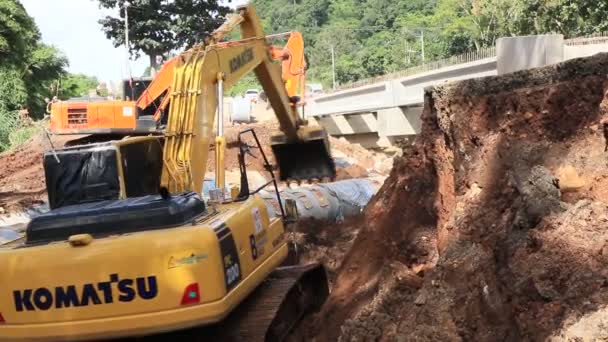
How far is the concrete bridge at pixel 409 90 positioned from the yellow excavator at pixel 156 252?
269 cm

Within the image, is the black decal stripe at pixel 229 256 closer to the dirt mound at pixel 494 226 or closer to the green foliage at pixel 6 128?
the dirt mound at pixel 494 226

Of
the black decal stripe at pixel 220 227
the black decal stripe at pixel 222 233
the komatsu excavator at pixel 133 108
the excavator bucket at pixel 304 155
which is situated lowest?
the excavator bucket at pixel 304 155

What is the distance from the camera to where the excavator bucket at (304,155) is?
1530 centimetres

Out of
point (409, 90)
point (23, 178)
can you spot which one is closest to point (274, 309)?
point (409, 90)

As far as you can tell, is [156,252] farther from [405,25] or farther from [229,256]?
[405,25]

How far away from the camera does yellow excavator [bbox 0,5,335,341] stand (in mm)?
Result: 5148

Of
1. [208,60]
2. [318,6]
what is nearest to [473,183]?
[208,60]

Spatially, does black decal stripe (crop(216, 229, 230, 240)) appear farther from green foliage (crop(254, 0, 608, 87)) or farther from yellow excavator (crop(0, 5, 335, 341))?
green foliage (crop(254, 0, 608, 87))

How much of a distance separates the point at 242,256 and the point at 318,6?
5349 inches

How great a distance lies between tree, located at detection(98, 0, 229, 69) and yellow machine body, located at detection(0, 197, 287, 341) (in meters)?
38.8

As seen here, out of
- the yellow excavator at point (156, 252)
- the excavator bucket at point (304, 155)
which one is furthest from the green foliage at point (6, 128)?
the yellow excavator at point (156, 252)

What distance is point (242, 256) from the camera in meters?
6.10

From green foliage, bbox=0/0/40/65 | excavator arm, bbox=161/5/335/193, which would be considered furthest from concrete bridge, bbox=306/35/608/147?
green foliage, bbox=0/0/40/65

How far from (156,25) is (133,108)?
1147 inches
